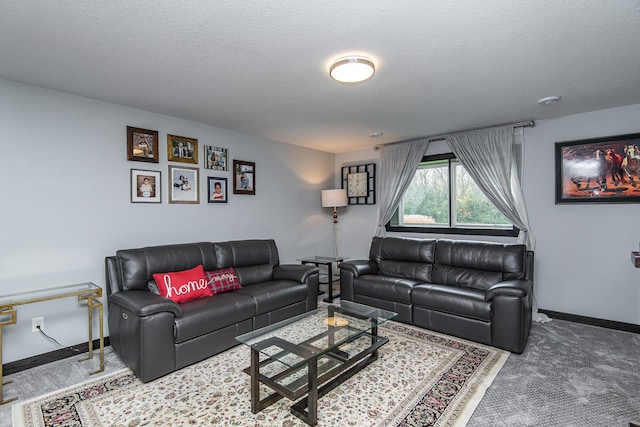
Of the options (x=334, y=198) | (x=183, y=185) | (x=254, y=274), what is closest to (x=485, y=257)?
(x=334, y=198)

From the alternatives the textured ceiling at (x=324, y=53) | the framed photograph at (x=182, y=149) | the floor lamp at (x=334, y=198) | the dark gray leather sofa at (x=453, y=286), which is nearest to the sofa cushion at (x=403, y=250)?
the dark gray leather sofa at (x=453, y=286)

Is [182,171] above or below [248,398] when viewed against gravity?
above

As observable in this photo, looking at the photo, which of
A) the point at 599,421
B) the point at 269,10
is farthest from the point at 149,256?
the point at 599,421

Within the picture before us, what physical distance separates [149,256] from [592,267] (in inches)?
191

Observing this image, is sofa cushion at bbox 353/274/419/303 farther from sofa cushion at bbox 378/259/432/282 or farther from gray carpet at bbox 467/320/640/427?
gray carpet at bbox 467/320/640/427

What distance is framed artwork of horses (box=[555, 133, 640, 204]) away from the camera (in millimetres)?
3396

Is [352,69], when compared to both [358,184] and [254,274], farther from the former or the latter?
[358,184]

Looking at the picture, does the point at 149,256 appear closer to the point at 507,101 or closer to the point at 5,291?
the point at 5,291

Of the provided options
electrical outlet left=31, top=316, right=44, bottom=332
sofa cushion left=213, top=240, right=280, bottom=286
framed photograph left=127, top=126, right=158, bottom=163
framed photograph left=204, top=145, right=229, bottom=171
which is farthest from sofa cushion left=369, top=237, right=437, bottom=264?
electrical outlet left=31, top=316, right=44, bottom=332

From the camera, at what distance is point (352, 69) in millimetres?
2393

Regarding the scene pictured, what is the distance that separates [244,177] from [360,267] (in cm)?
206

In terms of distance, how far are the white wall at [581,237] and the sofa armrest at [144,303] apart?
4.05 metres

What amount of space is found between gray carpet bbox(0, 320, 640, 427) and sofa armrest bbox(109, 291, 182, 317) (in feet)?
1.88

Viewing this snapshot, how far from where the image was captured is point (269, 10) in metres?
1.77
